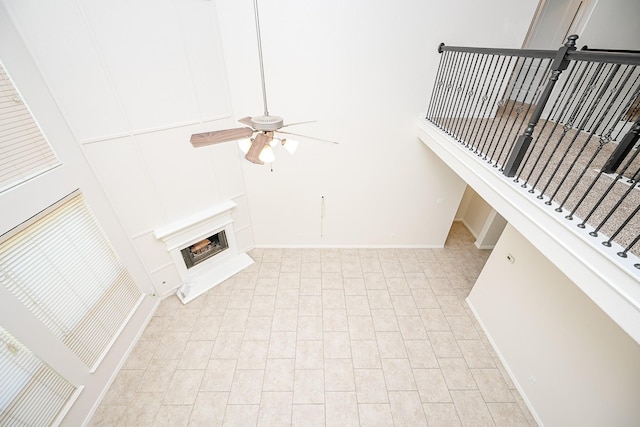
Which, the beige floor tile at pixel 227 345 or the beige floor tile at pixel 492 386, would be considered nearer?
the beige floor tile at pixel 492 386

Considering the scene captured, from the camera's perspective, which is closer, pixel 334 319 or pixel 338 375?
pixel 338 375

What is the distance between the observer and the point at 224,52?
3.89 metres

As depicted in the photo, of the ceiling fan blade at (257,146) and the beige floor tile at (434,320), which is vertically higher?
the ceiling fan blade at (257,146)

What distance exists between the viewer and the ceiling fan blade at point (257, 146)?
2.28 m

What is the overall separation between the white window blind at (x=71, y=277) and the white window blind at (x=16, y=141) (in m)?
0.46

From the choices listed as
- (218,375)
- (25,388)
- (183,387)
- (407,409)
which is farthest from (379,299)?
(25,388)

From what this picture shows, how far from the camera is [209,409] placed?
11.2ft

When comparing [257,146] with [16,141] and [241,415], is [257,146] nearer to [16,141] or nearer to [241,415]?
[16,141]

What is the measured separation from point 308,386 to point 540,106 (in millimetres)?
4155

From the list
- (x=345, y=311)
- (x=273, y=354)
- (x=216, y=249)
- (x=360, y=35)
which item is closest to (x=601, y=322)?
(x=345, y=311)

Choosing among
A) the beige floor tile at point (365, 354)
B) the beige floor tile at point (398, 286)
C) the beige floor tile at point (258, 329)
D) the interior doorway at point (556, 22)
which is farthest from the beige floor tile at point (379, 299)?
the interior doorway at point (556, 22)

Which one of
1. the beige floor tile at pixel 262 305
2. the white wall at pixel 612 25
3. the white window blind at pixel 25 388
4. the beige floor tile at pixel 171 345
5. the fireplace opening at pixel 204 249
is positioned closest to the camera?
the white window blind at pixel 25 388

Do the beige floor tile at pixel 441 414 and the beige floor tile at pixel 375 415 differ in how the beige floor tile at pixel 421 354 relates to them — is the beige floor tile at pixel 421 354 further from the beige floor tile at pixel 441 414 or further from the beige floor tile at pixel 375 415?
the beige floor tile at pixel 375 415

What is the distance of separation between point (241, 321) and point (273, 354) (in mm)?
836
